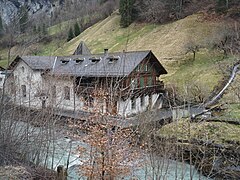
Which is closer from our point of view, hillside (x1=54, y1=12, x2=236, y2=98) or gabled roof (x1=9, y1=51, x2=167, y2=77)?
gabled roof (x1=9, y1=51, x2=167, y2=77)

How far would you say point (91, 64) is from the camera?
25.7 metres

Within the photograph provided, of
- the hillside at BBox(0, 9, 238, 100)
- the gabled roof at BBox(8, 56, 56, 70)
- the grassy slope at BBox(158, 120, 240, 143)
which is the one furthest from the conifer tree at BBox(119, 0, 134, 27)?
the grassy slope at BBox(158, 120, 240, 143)

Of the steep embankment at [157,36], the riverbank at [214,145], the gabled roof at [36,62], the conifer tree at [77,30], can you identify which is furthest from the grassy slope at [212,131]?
the conifer tree at [77,30]

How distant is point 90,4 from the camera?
77125mm

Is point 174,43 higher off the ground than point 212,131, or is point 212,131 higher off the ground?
point 174,43

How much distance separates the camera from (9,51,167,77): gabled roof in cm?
2312

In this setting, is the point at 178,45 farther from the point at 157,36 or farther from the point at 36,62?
the point at 36,62

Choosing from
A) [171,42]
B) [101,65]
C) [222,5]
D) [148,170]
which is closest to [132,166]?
[148,170]

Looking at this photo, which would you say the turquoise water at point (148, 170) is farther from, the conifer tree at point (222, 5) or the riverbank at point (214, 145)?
the conifer tree at point (222, 5)

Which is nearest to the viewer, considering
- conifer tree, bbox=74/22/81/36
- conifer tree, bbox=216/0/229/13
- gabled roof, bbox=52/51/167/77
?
gabled roof, bbox=52/51/167/77

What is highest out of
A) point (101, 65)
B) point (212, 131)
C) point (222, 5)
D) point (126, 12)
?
point (126, 12)

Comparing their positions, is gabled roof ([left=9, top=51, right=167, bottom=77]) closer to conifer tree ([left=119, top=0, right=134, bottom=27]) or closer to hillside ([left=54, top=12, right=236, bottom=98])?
hillside ([left=54, top=12, right=236, bottom=98])

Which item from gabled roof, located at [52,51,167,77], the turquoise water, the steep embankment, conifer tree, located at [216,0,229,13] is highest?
conifer tree, located at [216,0,229,13]

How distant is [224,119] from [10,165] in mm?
12254
